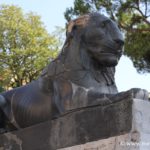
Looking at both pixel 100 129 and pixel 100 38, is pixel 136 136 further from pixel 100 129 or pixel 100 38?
pixel 100 38

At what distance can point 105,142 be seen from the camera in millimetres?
3900

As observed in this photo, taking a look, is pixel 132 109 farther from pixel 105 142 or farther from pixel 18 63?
pixel 18 63

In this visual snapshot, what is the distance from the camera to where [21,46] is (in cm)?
3384

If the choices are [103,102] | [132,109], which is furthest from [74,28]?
[132,109]

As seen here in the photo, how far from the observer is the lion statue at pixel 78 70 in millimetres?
4473

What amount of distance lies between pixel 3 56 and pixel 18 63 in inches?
43.0

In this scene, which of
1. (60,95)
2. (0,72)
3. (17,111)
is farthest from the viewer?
(0,72)

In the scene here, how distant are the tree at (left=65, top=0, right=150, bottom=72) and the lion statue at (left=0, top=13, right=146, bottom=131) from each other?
649 inches

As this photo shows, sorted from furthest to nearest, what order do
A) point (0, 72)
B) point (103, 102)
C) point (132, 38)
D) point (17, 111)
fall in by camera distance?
point (0, 72)
point (132, 38)
point (17, 111)
point (103, 102)

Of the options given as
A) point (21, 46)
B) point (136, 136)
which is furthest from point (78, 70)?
point (21, 46)

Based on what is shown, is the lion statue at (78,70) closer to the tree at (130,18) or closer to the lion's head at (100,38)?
the lion's head at (100,38)

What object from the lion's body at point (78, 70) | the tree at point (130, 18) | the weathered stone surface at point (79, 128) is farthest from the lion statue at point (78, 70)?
the tree at point (130, 18)

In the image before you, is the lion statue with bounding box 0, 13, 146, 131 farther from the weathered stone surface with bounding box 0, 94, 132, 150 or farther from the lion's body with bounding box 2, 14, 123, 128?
the weathered stone surface with bounding box 0, 94, 132, 150

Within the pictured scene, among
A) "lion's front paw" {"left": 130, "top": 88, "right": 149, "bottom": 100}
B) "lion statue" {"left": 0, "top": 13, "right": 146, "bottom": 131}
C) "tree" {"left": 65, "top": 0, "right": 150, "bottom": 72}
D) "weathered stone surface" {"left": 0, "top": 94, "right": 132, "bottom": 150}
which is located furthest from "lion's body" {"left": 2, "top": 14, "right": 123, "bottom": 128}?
"tree" {"left": 65, "top": 0, "right": 150, "bottom": 72}
